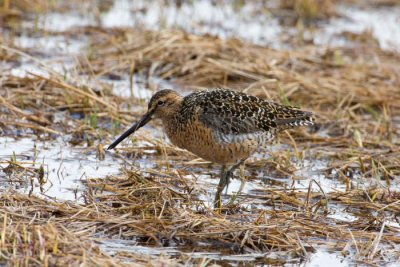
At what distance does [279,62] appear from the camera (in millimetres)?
9719

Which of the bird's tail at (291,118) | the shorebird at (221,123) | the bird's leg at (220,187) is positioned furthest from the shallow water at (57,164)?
the bird's tail at (291,118)

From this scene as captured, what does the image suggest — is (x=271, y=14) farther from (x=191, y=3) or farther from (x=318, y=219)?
(x=318, y=219)

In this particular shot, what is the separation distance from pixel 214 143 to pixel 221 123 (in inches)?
6.6

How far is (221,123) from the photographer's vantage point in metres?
6.26

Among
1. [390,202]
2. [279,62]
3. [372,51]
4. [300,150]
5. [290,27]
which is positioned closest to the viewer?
[390,202]

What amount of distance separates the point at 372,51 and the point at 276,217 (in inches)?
224

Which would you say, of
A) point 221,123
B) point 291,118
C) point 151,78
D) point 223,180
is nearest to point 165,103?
point 221,123

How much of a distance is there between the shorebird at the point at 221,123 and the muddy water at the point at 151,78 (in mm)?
332

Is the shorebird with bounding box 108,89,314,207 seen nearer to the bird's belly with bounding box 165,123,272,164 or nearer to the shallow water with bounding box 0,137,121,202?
the bird's belly with bounding box 165,123,272,164

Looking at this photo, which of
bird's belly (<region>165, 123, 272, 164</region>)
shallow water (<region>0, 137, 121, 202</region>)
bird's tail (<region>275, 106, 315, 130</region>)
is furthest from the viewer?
bird's tail (<region>275, 106, 315, 130</region>)

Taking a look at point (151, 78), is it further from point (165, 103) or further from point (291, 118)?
point (291, 118)

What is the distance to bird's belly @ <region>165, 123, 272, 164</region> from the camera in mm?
6199

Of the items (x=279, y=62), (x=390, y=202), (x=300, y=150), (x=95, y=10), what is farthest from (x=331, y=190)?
(x=95, y=10)

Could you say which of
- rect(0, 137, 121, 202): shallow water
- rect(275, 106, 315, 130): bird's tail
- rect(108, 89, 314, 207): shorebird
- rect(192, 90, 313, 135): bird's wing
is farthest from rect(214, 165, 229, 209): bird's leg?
rect(0, 137, 121, 202): shallow water
